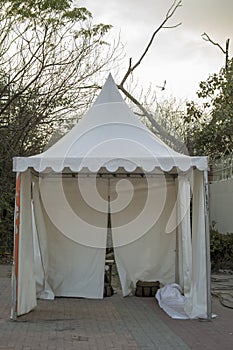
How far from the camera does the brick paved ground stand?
6266 mm

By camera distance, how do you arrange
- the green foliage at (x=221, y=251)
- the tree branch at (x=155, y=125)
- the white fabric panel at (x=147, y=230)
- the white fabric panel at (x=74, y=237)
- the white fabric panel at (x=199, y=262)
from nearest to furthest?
the white fabric panel at (x=199, y=262), the white fabric panel at (x=74, y=237), the white fabric panel at (x=147, y=230), the green foliage at (x=221, y=251), the tree branch at (x=155, y=125)

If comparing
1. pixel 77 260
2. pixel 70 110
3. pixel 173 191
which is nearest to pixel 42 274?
pixel 77 260

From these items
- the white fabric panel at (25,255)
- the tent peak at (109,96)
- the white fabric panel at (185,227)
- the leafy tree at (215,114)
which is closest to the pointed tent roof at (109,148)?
the tent peak at (109,96)

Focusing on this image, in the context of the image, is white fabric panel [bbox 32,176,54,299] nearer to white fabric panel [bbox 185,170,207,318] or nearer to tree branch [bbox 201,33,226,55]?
white fabric panel [bbox 185,170,207,318]

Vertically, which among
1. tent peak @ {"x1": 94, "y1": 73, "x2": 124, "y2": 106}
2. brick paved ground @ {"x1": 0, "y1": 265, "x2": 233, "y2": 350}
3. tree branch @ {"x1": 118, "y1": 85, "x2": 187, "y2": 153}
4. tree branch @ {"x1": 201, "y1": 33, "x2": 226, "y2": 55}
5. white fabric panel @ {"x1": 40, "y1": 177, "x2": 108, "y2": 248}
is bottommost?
brick paved ground @ {"x1": 0, "y1": 265, "x2": 233, "y2": 350}

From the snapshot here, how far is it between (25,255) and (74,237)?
2.25 metres

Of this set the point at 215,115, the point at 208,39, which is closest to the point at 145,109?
the point at 208,39

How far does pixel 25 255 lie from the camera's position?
805cm

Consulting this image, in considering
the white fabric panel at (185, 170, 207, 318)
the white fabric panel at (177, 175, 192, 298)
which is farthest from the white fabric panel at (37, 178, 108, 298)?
the white fabric panel at (185, 170, 207, 318)

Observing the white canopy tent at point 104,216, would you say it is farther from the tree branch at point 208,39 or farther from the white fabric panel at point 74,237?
the tree branch at point 208,39

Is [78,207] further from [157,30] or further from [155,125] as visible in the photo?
[157,30]

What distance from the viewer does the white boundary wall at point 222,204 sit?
14.3m

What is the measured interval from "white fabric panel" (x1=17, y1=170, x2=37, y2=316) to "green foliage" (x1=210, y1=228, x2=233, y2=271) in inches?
239

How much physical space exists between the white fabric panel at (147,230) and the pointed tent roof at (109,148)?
1.66m
